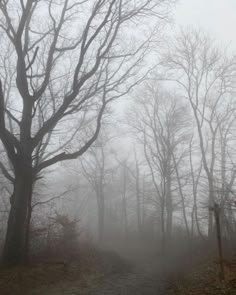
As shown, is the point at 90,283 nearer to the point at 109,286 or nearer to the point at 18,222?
the point at 109,286

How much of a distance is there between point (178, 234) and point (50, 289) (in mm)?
19720

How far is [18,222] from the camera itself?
1084 centimetres

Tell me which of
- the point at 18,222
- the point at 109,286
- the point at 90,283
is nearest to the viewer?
the point at 109,286

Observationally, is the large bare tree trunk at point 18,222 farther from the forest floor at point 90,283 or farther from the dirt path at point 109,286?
the dirt path at point 109,286

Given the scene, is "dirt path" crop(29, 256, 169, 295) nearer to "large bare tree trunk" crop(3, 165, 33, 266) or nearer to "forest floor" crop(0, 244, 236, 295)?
"forest floor" crop(0, 244, 236, 295)

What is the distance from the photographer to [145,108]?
1148 inches

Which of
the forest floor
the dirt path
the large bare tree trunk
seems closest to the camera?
the forest floor

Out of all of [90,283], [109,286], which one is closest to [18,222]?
[90,283]

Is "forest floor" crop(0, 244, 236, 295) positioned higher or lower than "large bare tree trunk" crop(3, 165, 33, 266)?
lower

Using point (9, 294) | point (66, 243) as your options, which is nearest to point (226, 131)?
point (66, 243)

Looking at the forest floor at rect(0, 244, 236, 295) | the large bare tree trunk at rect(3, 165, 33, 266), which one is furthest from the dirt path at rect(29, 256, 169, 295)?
the large bare tree trunk at rect(3, 165, 33, 266)

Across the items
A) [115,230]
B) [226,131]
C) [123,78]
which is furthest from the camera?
[115,230]

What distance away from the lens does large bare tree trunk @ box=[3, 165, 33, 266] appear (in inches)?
420

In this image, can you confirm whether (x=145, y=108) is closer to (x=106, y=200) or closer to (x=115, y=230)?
(x=115, y=230)
